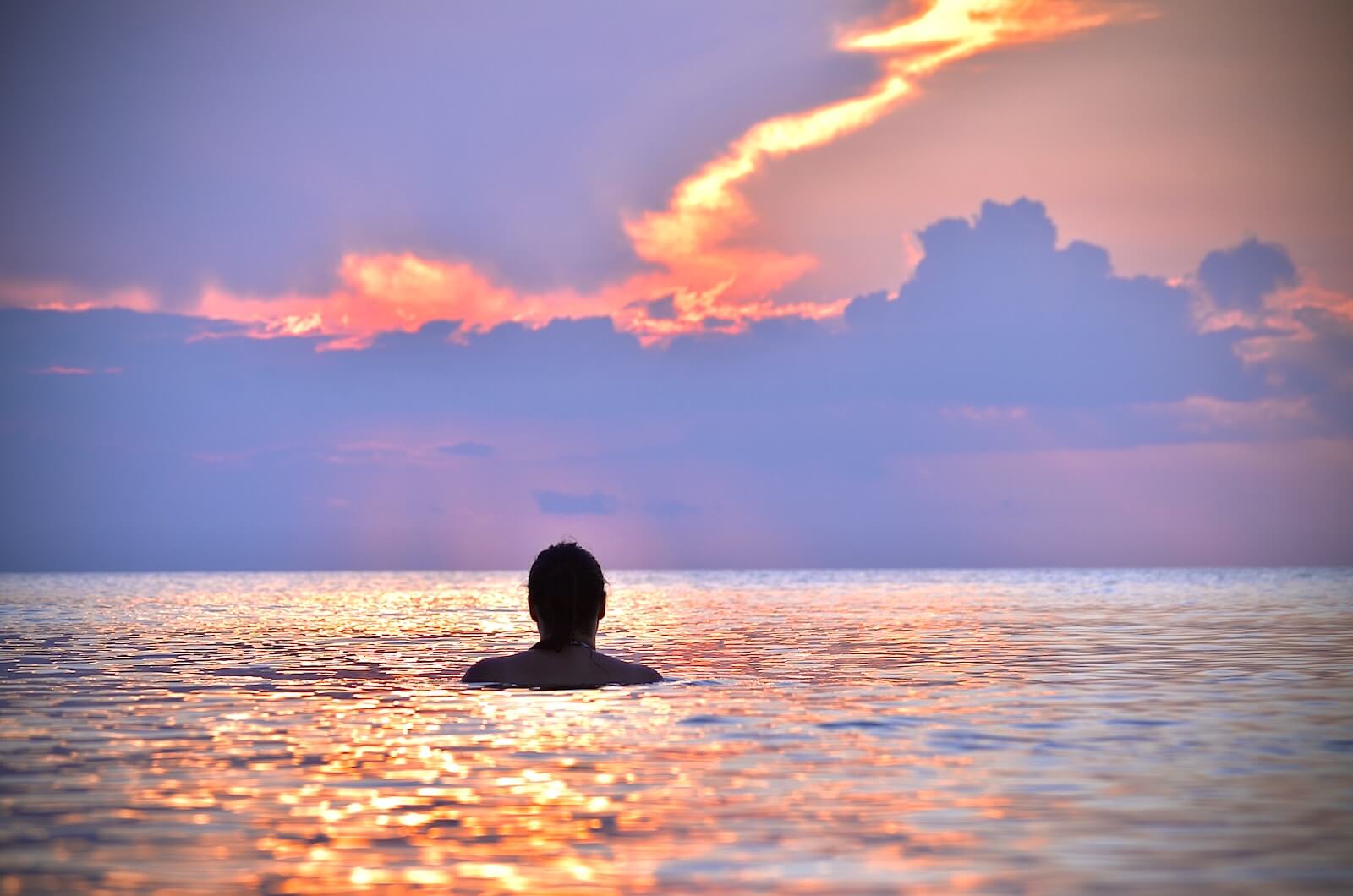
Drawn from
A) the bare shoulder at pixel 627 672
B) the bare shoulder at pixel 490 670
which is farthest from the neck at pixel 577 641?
the bare shoulder at pixel 490 670

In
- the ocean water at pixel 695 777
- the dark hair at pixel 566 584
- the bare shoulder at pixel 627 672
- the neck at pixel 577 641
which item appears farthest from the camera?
the bare shoulder at pixel 627 672

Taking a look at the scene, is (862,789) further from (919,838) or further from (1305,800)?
(1305,800)

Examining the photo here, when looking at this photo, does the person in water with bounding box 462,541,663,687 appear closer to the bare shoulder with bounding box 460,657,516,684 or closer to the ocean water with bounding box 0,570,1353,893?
the bare shoulder with bounding box 460,657,516,684

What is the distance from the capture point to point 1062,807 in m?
9.28

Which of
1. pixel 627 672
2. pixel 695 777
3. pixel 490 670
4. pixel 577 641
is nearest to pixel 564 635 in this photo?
pixel 577 641

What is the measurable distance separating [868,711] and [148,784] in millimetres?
7528

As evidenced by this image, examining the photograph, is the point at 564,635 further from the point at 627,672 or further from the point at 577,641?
the point at 627,672

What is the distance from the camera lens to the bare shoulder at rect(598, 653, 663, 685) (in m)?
17.3

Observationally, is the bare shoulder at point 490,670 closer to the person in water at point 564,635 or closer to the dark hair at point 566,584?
the person in water at point 564,635

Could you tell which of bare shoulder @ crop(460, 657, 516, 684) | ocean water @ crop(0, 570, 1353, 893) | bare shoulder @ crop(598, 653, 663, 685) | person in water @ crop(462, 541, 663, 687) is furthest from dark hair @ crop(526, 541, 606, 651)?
bare shoulder @ crop(460, 657, 516, 684)

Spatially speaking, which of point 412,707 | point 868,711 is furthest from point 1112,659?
point 412,707

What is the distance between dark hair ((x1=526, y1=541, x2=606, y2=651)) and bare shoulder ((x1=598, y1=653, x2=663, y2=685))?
5.05ft

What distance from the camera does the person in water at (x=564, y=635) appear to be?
15328mm

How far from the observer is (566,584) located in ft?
50.3
